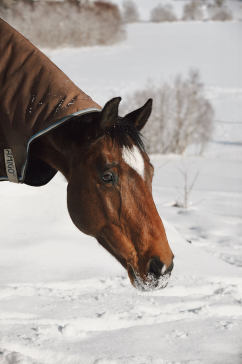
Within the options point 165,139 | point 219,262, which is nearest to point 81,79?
point 165,139

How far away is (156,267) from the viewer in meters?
1.57

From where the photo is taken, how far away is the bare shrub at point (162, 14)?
51.2 metres

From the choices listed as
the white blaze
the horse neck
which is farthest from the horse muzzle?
the horse neck

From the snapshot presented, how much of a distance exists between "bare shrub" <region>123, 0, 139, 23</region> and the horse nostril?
49305 millimetres

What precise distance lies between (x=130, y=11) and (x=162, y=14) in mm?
3842

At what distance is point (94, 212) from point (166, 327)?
3.53 ft

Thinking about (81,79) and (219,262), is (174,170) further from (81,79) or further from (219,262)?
(81,79)

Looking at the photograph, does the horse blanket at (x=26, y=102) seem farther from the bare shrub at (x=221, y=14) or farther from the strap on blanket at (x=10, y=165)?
the bare shrub at (x=221, y=14)

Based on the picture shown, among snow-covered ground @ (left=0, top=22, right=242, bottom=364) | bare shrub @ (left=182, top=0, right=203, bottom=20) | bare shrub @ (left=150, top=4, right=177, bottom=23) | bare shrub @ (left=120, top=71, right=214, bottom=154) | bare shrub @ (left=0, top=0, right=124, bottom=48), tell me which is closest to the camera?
snow-covered ground @ (left=0, top=22, right=242, bottom=364)

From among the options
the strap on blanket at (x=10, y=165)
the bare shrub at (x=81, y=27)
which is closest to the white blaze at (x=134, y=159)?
the strap on blanket at (x=10, y=165)

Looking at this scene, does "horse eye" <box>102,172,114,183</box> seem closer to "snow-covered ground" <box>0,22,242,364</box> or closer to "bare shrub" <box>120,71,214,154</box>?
"snow-covered ground" <box>0,22,242,364</box>

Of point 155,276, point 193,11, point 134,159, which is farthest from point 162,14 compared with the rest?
point 155,276

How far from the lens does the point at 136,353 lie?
88.2 inches

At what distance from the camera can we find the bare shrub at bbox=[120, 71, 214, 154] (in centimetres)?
1280
